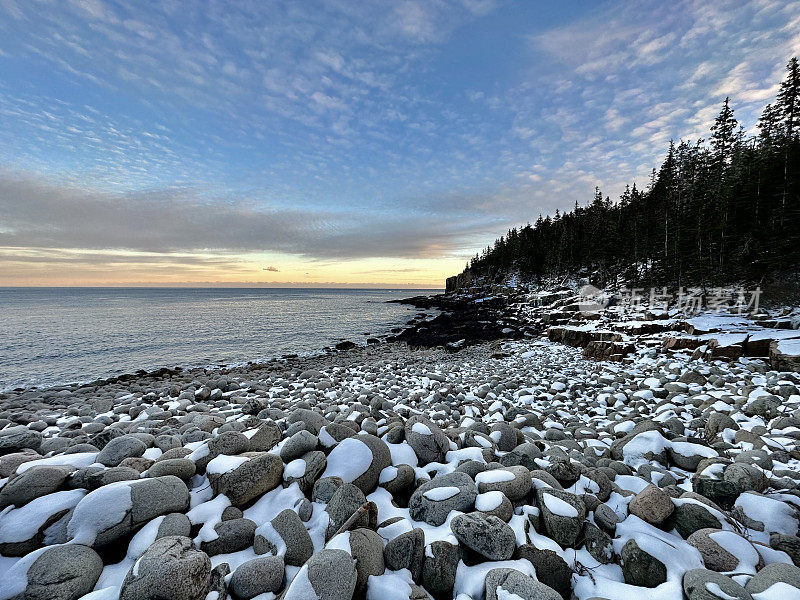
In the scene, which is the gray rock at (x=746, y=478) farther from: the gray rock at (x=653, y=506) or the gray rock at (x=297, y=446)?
the gray rock at (x=297, y=446)

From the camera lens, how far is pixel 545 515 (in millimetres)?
3244

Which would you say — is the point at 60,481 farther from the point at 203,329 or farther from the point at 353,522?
the point at 203,329

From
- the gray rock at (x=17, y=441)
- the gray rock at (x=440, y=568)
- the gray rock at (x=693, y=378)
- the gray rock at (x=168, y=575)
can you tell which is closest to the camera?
the gray rock at (x=168, y=575)

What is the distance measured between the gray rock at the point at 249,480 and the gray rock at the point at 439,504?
5.29 ft

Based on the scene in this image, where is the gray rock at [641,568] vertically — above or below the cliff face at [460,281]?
below

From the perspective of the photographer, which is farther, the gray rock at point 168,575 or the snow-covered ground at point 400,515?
the snow-covered ground at point 400,515

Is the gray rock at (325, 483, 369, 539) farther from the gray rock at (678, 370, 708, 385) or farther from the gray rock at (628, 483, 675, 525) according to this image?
the gray rock at (678, 370, 708, 385)

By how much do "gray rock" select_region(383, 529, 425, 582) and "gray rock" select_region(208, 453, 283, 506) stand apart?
159cm

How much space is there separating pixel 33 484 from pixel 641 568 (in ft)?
19.1

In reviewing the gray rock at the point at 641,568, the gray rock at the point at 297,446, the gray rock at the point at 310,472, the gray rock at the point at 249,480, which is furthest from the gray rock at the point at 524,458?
the gray rock at the point at 249,480

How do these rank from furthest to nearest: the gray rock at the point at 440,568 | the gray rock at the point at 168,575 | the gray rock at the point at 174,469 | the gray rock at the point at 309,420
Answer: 1. the gray rock at the point at 309,420
2. the gray rock at the point at 174,469
3. the gray rock at the point at 440,568
4. the gray rock at the point at 168,575

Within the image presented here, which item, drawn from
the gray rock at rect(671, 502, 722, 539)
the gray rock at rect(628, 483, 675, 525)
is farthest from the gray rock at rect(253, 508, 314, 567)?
the gray rock at rect(671, 502, 722, 539)

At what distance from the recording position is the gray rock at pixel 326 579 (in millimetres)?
2221

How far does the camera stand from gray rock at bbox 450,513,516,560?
2.82m
